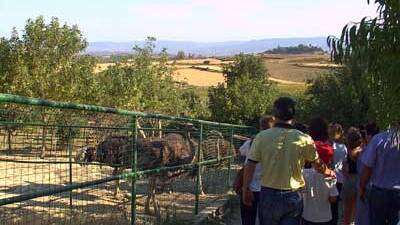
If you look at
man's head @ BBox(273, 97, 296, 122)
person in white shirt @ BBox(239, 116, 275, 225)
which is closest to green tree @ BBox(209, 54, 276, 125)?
person in white shirt @ BBox(239, 116, 275, 225)

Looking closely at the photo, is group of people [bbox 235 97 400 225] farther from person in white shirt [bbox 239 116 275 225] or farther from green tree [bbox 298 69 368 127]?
green tree [bbox 298 69 368 127]

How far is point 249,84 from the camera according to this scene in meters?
27.3

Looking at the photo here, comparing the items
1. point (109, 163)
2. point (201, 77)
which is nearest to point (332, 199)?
point (109, 163)

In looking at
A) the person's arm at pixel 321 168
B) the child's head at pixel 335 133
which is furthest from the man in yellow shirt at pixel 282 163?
the child's head at pixel 335 133

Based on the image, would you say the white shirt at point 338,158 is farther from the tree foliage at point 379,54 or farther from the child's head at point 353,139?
the tree foliage at point 379,54

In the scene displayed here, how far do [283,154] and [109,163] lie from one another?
3315 mm

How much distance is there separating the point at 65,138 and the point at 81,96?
50.6 feet

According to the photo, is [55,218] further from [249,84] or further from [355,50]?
[249,84]

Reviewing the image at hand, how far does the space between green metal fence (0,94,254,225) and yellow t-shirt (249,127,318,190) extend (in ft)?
5.11

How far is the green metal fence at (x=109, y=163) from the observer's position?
745 cm

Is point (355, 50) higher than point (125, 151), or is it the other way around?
point (355, 50)

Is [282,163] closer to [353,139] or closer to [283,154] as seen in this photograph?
[283,154]

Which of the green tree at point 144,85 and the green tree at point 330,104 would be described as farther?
the green tree at point 144,85

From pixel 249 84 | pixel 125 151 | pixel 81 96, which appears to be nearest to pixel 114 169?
pixel 125 151
